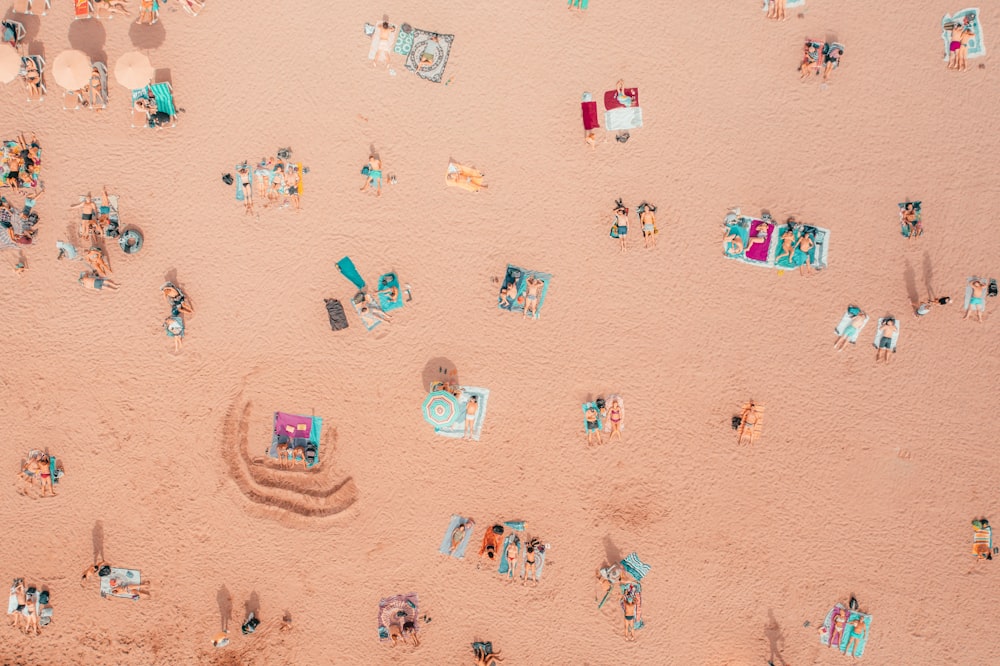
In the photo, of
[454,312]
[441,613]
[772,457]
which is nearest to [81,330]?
[454,312]

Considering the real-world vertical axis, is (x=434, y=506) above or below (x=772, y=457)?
below

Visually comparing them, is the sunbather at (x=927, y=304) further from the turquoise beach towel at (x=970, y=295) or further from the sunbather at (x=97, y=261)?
the sunbather at (x=97, y=261)

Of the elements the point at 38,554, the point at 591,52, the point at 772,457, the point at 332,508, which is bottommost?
the point at 38,554

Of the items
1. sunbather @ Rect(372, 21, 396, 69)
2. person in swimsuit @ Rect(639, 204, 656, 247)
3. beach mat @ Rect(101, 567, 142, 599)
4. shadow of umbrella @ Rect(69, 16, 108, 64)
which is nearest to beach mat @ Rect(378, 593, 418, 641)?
beach mat @ Rect(101, 567, 142, 599)

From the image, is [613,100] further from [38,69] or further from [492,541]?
[38,69]

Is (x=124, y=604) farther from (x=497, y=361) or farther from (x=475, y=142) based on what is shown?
(x=475, y=142)

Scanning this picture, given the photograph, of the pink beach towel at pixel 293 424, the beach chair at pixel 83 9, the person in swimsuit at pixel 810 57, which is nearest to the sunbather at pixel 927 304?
the person in swimsuit at pixel 810 57
